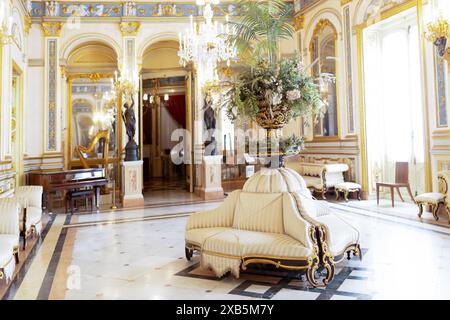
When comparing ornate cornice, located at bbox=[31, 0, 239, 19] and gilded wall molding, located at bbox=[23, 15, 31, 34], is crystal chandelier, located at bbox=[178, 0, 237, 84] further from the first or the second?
gilded wall molding, located at bbox=[23, 15, 31, 34]

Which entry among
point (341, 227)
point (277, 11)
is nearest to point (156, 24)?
point (277, 11)

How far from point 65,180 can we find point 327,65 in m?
6.82

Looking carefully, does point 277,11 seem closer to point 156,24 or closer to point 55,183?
point 55,183

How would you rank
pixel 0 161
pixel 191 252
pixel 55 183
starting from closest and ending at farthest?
pixel 191 252 < pixel 0 161 < pixel 55 183

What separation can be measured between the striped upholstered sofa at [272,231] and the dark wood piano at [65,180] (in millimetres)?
4351

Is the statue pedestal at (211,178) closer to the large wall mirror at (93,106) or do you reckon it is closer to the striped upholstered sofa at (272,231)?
the large wall mirror at (93,106)

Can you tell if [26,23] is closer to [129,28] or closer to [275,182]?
[129,28]

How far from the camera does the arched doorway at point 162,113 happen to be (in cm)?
1279

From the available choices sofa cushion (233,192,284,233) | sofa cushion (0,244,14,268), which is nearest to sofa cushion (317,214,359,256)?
sofa cushion (233,192,284,233)

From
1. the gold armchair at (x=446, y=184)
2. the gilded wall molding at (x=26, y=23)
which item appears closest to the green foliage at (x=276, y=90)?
the gold armchair at (x=446, y=184)

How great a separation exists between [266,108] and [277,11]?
130cm

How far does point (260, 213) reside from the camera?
3648mm
